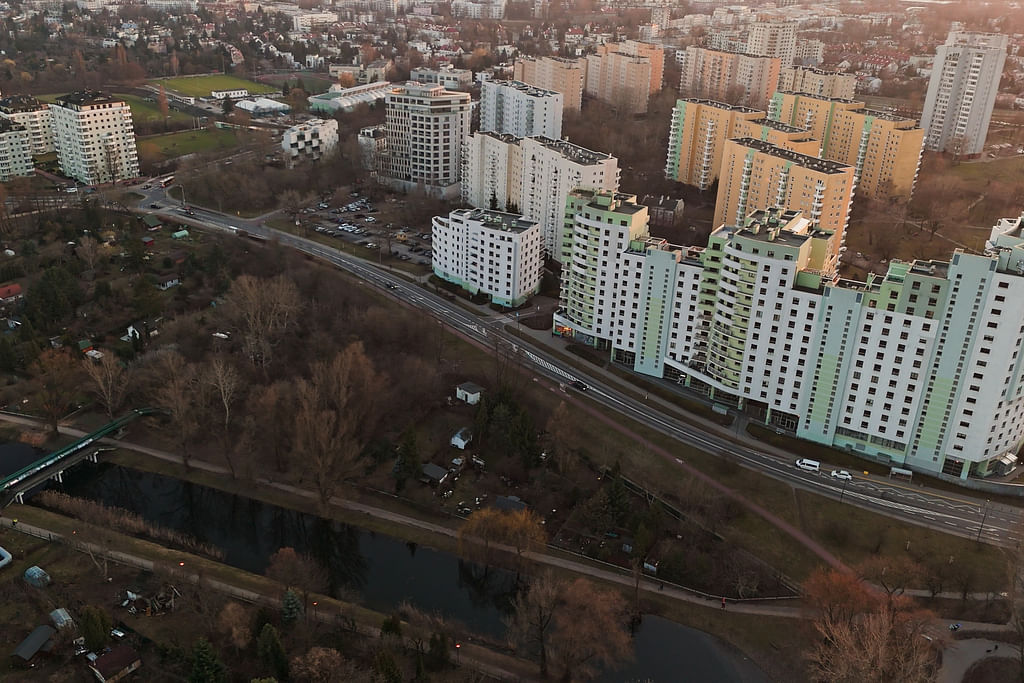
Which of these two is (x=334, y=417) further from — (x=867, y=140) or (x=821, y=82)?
(x=821, y=82)

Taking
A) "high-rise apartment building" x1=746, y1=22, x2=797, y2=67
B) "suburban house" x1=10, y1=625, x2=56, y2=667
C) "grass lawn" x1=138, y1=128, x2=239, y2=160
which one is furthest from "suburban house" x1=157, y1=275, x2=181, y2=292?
"high-rise apartment building" x1=746, y1=22, x2=797, y2=67

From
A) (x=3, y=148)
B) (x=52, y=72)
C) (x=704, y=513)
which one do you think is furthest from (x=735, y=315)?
(x=52, y=72)

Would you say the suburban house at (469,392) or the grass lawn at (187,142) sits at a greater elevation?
the grass lawn at (187,142)

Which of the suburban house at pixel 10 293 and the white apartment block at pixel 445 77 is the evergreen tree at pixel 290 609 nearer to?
the suburban house at pixel 10 293

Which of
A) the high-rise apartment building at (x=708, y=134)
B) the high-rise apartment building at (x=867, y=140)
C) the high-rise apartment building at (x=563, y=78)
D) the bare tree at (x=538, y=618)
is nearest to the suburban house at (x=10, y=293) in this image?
the bare tree at (x=538, y=618)

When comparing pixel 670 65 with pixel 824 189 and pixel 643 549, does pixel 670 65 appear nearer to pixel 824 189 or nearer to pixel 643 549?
pixel 824 189

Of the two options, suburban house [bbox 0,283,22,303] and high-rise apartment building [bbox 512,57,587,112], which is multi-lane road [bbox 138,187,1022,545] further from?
high-rise apartment building [bbox 512,57,587,112]
